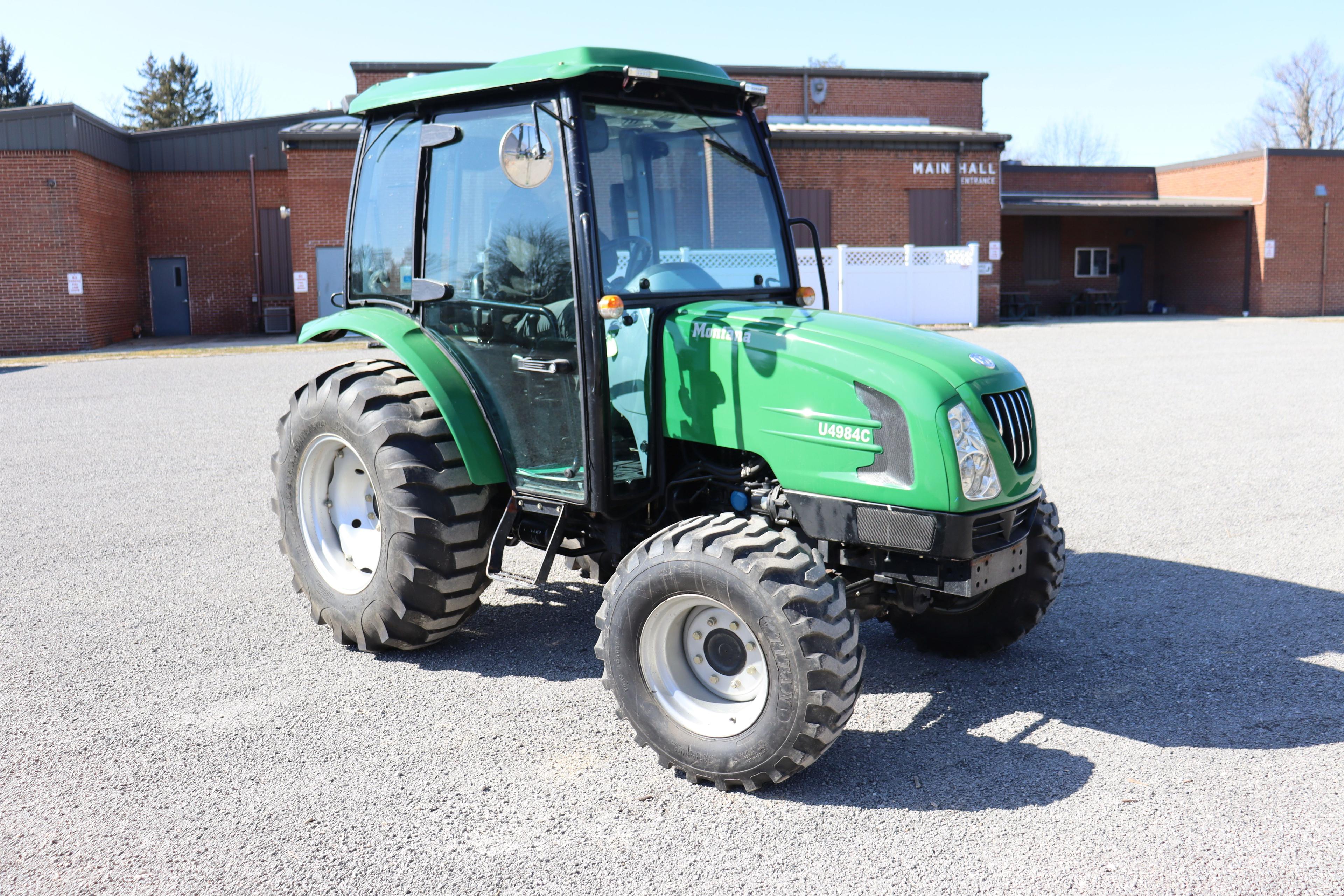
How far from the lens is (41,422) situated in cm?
1333

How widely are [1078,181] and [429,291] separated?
39251 millimetres

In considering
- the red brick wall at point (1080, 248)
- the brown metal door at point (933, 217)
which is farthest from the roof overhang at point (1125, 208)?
the brown metal door at point (933, 217)

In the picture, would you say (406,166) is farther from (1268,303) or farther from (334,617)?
(1268,303)

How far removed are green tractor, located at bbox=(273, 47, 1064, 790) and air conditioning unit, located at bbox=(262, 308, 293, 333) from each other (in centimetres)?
2727

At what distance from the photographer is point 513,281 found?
4.69 meters

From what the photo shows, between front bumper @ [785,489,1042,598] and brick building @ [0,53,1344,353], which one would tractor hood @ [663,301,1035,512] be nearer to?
front bumper @ [785,489,1042,598]

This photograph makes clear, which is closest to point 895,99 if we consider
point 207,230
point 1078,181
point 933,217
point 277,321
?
point 1078,181

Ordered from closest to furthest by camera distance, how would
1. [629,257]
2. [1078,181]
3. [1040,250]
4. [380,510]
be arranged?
[629,257] → [380,510] → [1040,250] → [1078,181]

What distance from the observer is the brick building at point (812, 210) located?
2658 centimetres

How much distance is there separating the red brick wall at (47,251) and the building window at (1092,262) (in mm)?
29552

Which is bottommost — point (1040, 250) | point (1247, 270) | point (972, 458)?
point (972, 458)

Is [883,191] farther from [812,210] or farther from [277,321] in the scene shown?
[277,321]

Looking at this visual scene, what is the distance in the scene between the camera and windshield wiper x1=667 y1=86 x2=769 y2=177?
4.58m

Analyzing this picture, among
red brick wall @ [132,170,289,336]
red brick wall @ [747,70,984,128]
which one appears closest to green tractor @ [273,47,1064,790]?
red brick wall @ [132,170,289,336]
